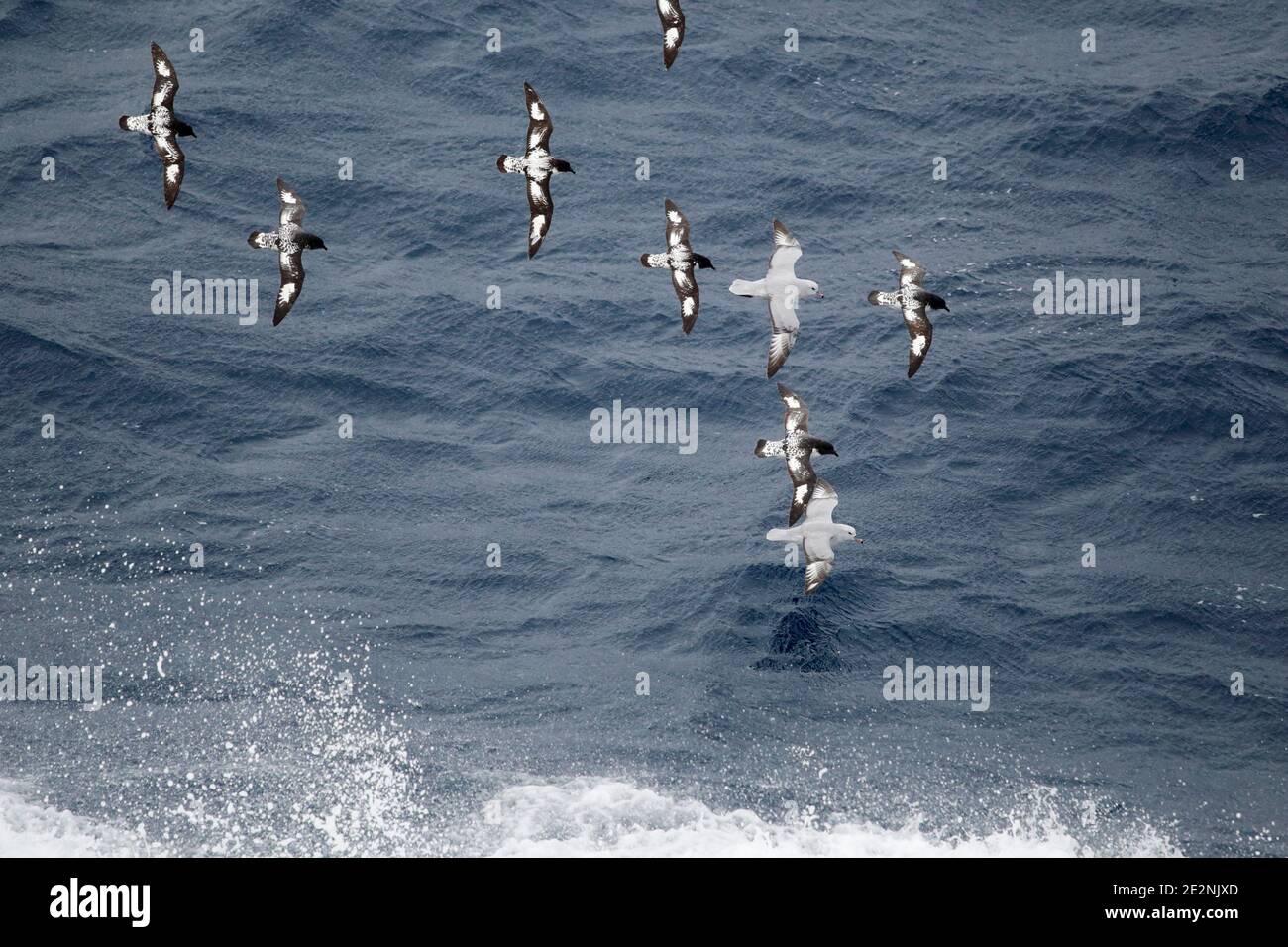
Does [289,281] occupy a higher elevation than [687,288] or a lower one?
higher

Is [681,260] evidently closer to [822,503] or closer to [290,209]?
[822,503]

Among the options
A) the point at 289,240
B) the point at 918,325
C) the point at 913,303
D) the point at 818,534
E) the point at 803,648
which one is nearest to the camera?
the point at 289,240

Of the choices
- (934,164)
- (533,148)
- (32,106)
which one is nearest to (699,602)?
(533,148)

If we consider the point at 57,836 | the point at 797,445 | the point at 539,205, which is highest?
the point at 539,205

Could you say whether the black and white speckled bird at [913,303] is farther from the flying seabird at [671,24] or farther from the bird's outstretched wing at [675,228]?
the flying seabird at [671,24]

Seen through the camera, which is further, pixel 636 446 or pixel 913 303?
pixel 636 446

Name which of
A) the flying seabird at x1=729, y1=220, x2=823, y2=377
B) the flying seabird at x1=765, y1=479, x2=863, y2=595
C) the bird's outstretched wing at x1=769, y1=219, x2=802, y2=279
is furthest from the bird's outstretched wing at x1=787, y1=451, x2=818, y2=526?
the bird's outstretched wing at x1=769, y1=219, x2=802, y2=279

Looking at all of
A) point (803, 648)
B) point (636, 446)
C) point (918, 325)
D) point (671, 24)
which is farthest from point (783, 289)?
point (636, 446)
